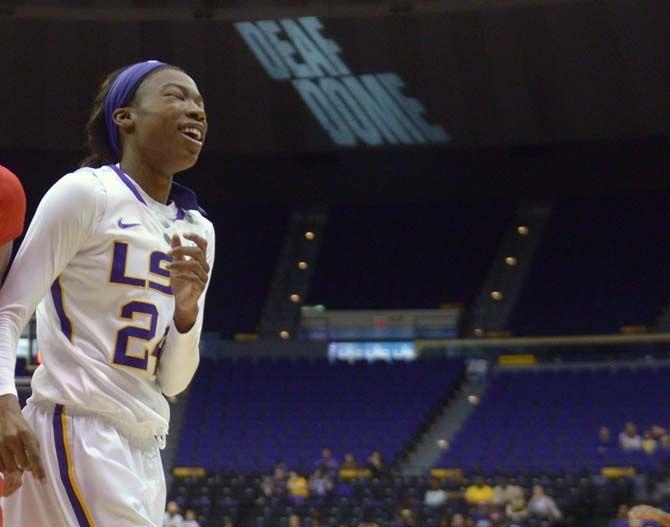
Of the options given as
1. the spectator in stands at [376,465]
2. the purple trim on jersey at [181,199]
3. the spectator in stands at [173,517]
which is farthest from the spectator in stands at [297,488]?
the purple trim on jersey at [181,199]

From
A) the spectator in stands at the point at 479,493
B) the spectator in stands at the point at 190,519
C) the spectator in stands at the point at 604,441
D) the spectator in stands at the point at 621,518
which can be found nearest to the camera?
the spectator in stands at the point at 621,518

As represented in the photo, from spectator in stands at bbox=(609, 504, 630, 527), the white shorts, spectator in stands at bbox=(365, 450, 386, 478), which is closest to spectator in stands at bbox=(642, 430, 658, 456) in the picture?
Result: spectator in stands at bbox=(609, 504, 630, 527)

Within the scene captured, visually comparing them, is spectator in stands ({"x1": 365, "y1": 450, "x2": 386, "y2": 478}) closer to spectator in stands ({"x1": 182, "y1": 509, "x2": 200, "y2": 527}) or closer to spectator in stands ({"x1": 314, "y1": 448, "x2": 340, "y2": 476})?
spectator in stands ({"x1": 314, "y1": 448, "x2": 340, "y2": 476})

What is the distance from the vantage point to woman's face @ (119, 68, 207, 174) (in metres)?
2.71

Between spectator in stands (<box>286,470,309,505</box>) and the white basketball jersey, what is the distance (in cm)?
1232

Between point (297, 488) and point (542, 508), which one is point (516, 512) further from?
point (297, 488)

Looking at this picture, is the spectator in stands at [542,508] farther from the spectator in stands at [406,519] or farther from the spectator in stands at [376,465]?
the spectator in stands at [376,465]

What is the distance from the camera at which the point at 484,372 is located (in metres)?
21.0

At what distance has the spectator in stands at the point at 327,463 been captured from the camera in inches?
639

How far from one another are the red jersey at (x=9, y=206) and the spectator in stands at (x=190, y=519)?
1119cm

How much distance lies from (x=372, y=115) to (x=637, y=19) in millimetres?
4707

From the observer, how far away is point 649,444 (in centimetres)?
1670

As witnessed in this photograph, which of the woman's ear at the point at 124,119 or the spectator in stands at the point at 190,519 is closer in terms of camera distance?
the woman's ear at the point at 124,119

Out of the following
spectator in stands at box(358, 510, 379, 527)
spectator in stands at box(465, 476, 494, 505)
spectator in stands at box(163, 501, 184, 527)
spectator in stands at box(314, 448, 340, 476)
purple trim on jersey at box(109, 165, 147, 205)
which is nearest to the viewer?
purple trim on jersey at box(109, 165, 147, 205)
